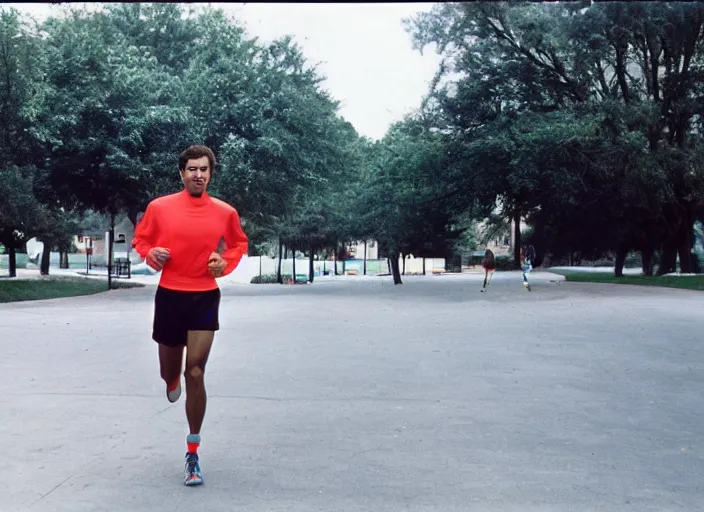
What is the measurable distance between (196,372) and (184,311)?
1.18 ft

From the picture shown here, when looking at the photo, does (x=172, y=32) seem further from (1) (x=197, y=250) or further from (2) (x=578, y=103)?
(1) (x=197, y=250)

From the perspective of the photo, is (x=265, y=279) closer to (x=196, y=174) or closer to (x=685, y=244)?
(x=685, y=244)

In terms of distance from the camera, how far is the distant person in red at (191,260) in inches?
187

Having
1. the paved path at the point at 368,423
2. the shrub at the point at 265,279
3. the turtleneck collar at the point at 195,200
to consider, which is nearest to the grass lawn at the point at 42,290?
the paved path at the point at 368,423

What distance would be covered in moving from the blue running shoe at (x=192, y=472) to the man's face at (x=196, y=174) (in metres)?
1.52

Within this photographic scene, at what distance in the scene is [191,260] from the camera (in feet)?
15.7

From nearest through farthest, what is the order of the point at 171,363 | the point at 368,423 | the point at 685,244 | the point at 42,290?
the point at 171,363
the point at 368,423
the point at 42,290
the point at 685,244

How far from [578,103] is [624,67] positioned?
4.15m

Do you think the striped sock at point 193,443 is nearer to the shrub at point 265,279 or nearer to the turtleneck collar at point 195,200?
the turtleneck collar at point 195,200

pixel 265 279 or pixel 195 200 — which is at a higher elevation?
pixel 195 200

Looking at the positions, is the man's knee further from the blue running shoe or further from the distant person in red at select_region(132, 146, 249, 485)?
the blue running shoe

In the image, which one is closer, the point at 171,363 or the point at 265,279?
the point at 171,363

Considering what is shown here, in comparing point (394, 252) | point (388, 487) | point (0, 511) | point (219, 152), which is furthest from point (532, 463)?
point (394, 252)

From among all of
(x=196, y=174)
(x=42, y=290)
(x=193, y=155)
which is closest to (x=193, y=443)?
(x=196, y=174)
